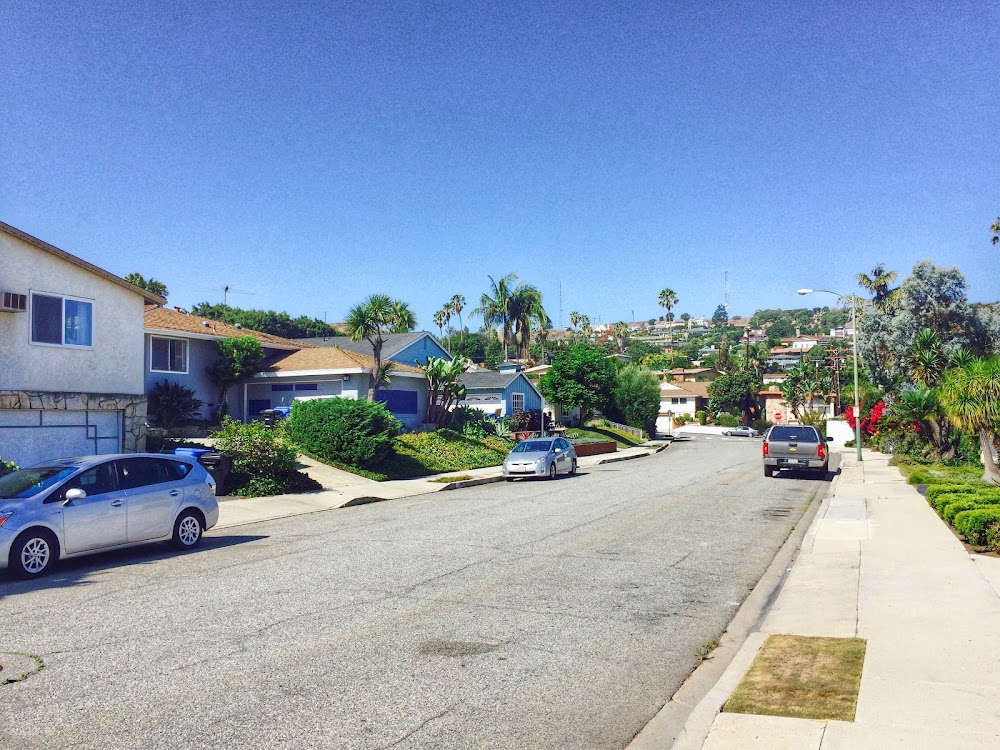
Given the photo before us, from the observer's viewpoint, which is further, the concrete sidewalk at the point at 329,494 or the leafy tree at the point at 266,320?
the leafy tree at the point at 266,320

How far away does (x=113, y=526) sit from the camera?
460 inches

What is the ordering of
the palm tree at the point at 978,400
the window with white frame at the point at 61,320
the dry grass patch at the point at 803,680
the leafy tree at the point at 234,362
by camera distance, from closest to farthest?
1. the dry grass patch at the point at 803,680
2. the window with white frame at the point at 61,320
3. the palm tree at the point at 978,400
4. the leafy tree at the point at 234,362

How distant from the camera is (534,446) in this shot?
2800 cm

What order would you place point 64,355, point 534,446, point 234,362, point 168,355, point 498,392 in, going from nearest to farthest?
point 64,355, point 534,446, point 168,355, point 234,362, point 498,392

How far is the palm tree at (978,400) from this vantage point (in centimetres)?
2070

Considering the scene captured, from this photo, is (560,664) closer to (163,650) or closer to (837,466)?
(163,650)

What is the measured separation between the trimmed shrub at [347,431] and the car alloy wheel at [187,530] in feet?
37.6

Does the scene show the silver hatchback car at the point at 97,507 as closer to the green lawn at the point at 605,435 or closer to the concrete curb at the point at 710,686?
the concrete curb at the point at 710,686

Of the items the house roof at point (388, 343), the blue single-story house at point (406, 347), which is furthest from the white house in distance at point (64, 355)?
the blue single-story house at point (406, 347)

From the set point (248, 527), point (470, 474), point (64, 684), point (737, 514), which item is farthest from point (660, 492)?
point (64, 684)

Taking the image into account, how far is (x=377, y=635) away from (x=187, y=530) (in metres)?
6.64

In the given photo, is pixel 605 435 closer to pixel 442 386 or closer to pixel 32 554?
pixel 442 386

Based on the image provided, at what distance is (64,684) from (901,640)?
22.6 feet

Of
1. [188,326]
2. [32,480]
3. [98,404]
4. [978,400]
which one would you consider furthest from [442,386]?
[32,480]
